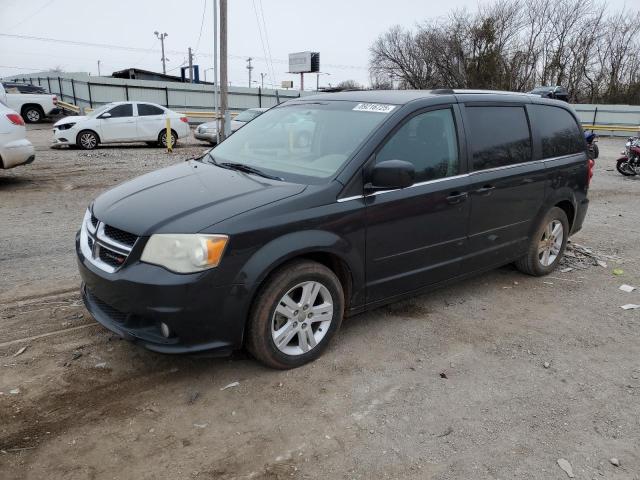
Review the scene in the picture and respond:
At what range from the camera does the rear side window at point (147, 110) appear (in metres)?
16.7

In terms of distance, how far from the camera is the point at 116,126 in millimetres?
16266

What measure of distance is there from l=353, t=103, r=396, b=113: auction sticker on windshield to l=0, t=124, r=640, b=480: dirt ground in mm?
1687

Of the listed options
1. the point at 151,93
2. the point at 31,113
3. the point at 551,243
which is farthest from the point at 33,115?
the point at 551,243

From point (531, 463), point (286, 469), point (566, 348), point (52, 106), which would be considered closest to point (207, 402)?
point (286, 469)

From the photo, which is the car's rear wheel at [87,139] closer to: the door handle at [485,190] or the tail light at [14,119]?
the tail light at [14,119]

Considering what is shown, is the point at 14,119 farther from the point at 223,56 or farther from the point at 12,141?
the point at 223,56

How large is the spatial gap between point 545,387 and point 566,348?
0.70m

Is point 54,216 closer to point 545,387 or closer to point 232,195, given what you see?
point 232,195

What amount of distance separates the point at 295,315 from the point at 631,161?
13.7 metres

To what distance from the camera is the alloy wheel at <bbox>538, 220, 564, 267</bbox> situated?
5.38 metres

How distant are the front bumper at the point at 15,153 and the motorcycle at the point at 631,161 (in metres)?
14.1

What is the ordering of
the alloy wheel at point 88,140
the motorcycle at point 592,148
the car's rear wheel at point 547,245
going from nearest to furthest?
the car's rear wheel at point 547,245, the motorcycle at point 592,148, the alloy wheel at point 88,140

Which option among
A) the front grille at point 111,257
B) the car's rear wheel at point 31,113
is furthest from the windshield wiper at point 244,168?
the car's rear wheel at point 31,113

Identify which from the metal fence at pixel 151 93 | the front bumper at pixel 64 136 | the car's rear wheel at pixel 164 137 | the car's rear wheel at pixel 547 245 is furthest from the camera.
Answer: the metal fence at pixel 151 93
